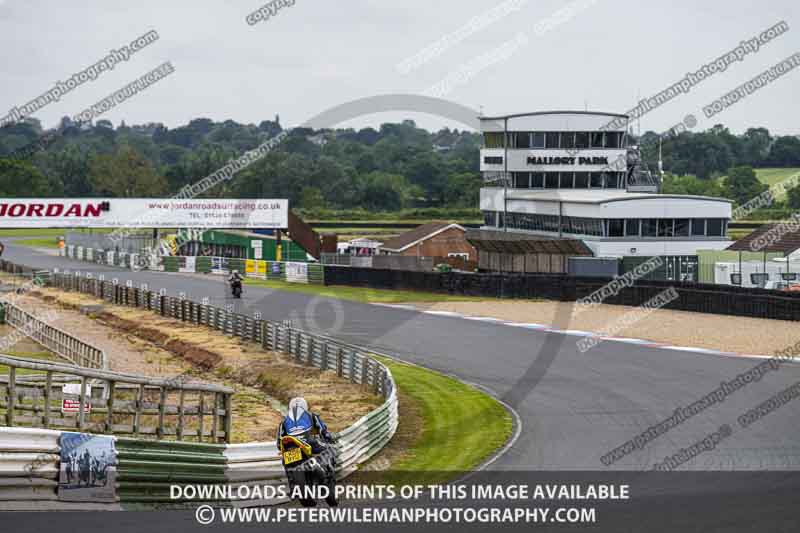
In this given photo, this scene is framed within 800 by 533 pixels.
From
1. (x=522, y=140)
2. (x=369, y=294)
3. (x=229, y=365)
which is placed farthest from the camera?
(x=522, y=140)

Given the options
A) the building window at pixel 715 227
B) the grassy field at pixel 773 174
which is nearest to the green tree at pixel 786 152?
the grassy field at pixel 773 174

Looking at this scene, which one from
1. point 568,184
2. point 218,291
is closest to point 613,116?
point 568,184

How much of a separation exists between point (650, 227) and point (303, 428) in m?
49.4

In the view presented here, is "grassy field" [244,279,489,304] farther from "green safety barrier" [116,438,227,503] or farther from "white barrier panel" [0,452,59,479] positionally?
"white barrier panel" [0,452,59,479]

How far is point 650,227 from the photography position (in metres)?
61.4

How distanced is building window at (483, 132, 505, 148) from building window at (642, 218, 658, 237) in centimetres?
1773

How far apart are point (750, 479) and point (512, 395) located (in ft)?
32.0

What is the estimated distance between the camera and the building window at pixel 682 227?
2427 inches

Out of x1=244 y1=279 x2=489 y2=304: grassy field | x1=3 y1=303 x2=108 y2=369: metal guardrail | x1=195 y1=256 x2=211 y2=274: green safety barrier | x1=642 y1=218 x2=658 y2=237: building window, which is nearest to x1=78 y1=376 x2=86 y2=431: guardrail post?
x1=3 y1=303 x2=108 y2=369: metal guardrail

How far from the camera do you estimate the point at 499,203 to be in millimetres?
77625

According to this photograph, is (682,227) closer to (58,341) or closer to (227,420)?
(58,341)

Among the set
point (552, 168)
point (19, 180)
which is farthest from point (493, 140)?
point (19, 180)

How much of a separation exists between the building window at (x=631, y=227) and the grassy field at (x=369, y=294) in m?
14.1

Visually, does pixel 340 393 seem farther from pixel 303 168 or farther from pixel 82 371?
pixel 303 168
